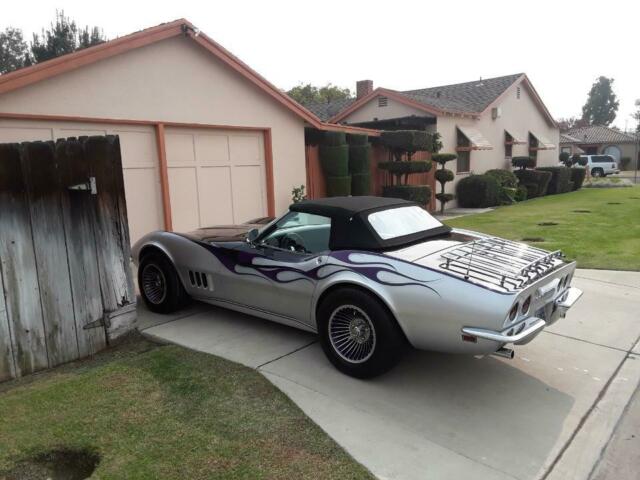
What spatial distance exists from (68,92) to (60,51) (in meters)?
26.9

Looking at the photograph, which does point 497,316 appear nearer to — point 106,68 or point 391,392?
point 391,392

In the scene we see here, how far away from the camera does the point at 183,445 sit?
3.08 metres

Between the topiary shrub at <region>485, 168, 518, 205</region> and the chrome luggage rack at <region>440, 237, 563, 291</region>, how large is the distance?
1554 centimetres

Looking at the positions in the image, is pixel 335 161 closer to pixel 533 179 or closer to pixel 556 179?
pixel 533 179

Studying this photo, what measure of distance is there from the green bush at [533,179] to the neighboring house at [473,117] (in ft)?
3.07

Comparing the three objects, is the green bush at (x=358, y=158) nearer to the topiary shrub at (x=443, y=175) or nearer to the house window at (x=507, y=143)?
the topiary shrub at (x=443, y=175)

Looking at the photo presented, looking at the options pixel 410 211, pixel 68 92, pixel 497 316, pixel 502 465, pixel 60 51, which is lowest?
pixel 502 465

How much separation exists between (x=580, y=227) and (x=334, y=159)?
621cm

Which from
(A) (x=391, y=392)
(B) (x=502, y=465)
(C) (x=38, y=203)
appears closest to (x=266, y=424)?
(A) (x=391, y=392)

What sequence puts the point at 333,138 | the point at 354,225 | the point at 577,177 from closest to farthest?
the point at 354,225 → the point at 333,138 → the point at 577,177

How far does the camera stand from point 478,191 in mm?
18234

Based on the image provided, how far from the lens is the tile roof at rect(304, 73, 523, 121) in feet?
65.4

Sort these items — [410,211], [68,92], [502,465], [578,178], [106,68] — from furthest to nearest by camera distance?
[578,178]
[106,68]
[68,92]
[410,211]
[502,465]

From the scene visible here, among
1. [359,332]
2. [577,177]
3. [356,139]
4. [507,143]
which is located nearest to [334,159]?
[356,139]
